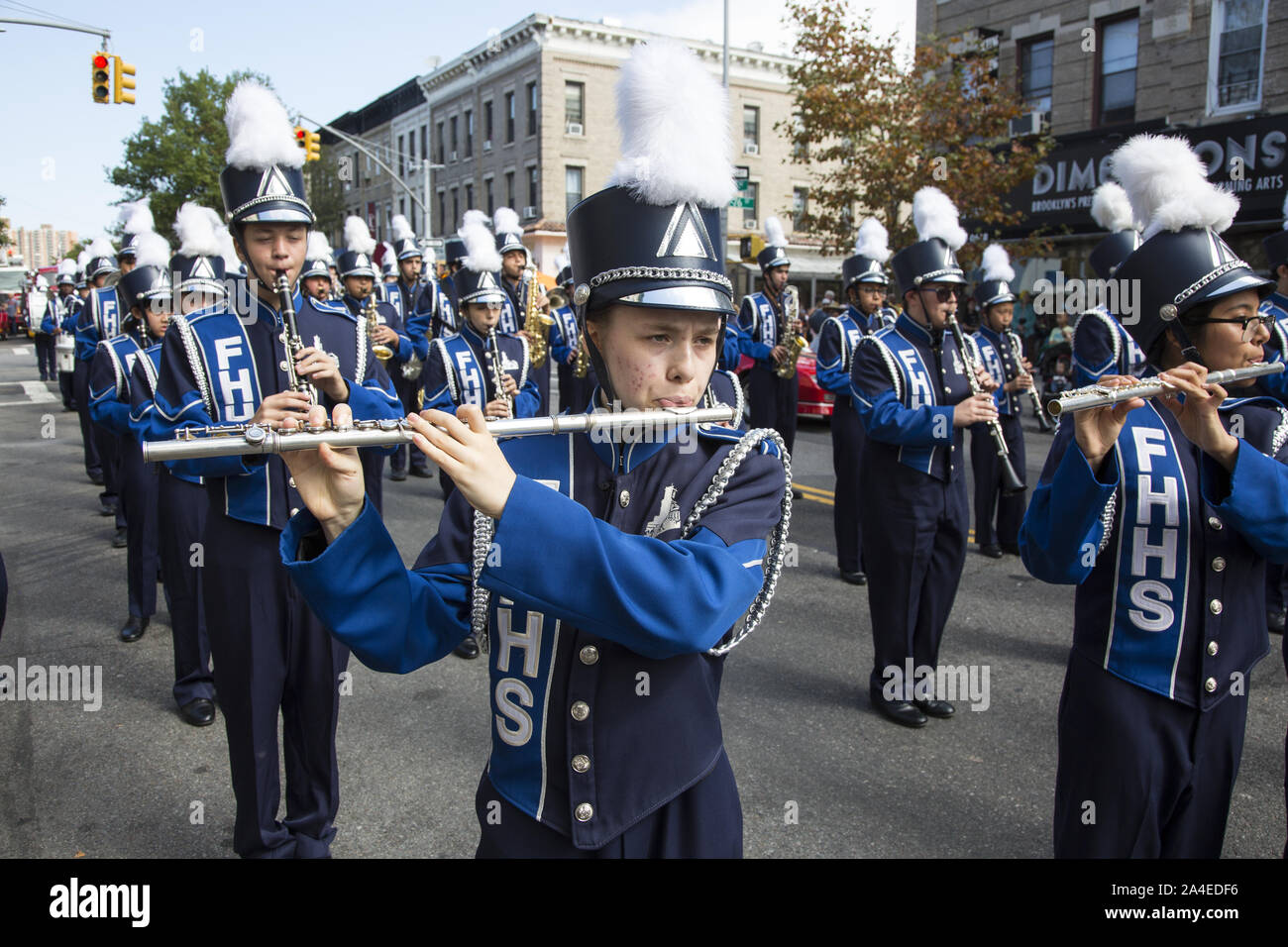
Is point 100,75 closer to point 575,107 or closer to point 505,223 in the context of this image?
point 505,223

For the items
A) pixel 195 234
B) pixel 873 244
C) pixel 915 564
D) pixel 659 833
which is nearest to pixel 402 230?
pixel 873 244

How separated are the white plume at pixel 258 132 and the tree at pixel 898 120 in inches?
586

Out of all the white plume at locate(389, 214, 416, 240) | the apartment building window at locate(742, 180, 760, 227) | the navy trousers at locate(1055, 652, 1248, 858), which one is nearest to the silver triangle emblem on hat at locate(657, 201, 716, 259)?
the navy trousers at locate(1055, 652, 1248, 858)

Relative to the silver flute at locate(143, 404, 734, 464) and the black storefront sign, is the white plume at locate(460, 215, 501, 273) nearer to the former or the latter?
the silver flute at locate(143, 404, 734, 464)

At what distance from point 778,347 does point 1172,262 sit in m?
7.39

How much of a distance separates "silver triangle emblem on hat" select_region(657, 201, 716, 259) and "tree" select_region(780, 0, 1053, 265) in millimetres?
16334

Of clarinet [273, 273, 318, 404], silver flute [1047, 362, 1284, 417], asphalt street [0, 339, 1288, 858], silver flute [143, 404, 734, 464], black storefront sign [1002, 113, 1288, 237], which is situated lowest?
asphalt street [0, 339, 1288, 858]

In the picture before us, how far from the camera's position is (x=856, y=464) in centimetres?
796

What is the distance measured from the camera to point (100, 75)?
1767cm

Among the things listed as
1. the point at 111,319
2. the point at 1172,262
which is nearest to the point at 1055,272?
the point at 111,319

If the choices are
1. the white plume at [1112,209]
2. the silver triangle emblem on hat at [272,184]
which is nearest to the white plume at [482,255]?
the silver triangle emblem on hat at [272,184]

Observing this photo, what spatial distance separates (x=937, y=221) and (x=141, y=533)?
5.49m

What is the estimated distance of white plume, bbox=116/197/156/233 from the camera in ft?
28.4
